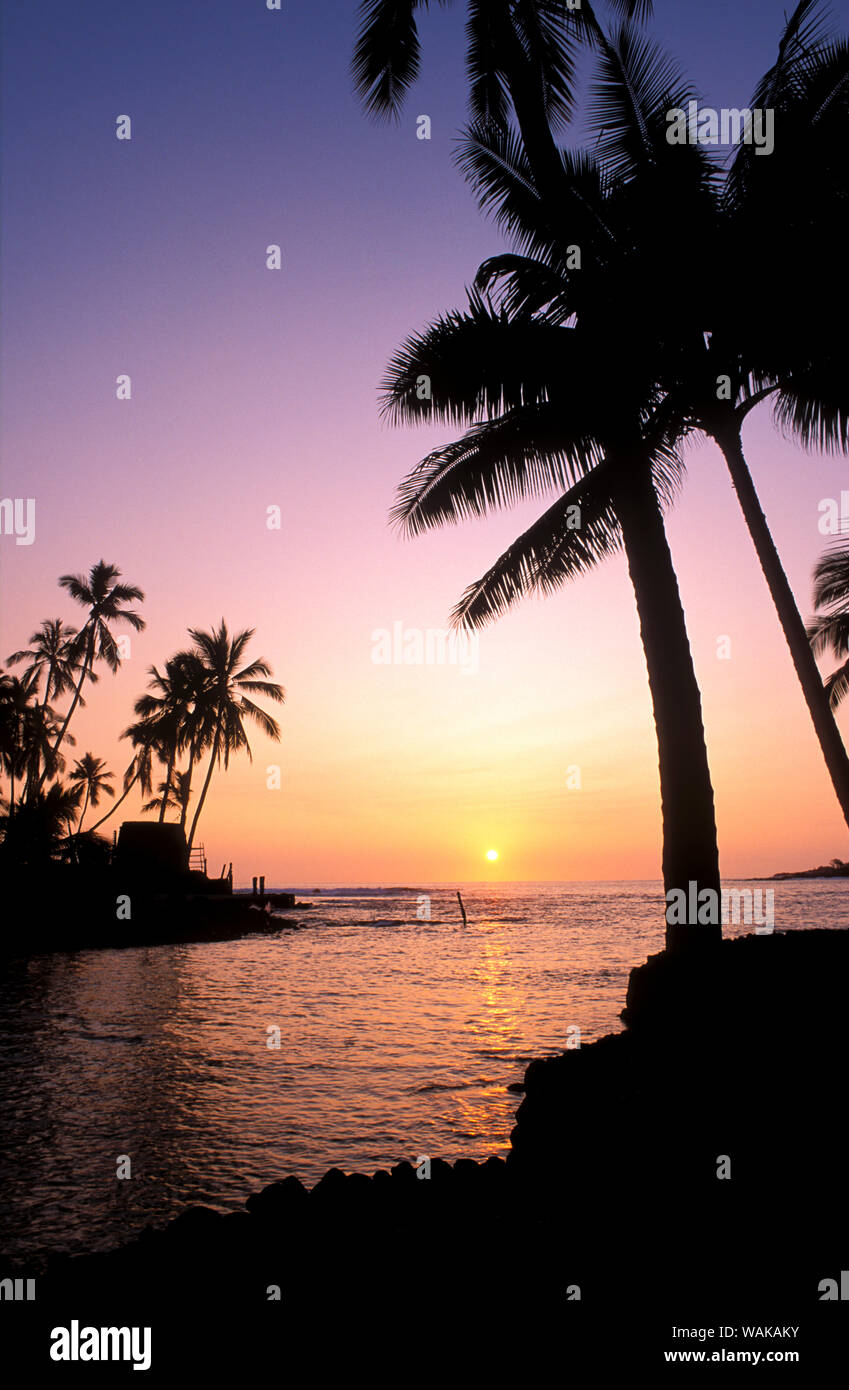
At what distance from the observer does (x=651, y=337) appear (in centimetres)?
1038

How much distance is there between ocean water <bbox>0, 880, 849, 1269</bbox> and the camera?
6.94 metres

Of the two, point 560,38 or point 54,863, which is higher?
point 560,38

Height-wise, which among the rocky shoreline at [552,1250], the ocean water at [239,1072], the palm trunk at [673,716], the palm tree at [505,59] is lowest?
the ocean water at [239,1072]

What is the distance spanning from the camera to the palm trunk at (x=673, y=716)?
9.22 metres

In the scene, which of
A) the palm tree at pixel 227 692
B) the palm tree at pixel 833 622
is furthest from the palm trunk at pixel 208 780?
the palm tree at pixel 833 622

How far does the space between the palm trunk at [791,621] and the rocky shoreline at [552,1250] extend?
519 cm

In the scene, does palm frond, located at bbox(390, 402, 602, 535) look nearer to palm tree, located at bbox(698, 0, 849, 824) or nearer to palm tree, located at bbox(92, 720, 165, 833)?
palm tree, located at bbox(698, 0, 849, 824)

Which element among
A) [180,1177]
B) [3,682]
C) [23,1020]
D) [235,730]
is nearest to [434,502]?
[180,1177]

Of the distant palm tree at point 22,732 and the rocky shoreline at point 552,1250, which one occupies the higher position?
the distant palm tree at point 22,732

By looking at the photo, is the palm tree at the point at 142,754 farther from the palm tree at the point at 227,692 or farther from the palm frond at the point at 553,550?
the palm frond at the point at 553,550

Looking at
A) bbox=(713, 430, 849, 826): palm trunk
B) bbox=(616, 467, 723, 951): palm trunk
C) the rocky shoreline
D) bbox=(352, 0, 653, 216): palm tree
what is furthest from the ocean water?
bbox=(352, 0, 653, 216): palm tree

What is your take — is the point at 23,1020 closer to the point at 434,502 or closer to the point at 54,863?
the point at 434,502
